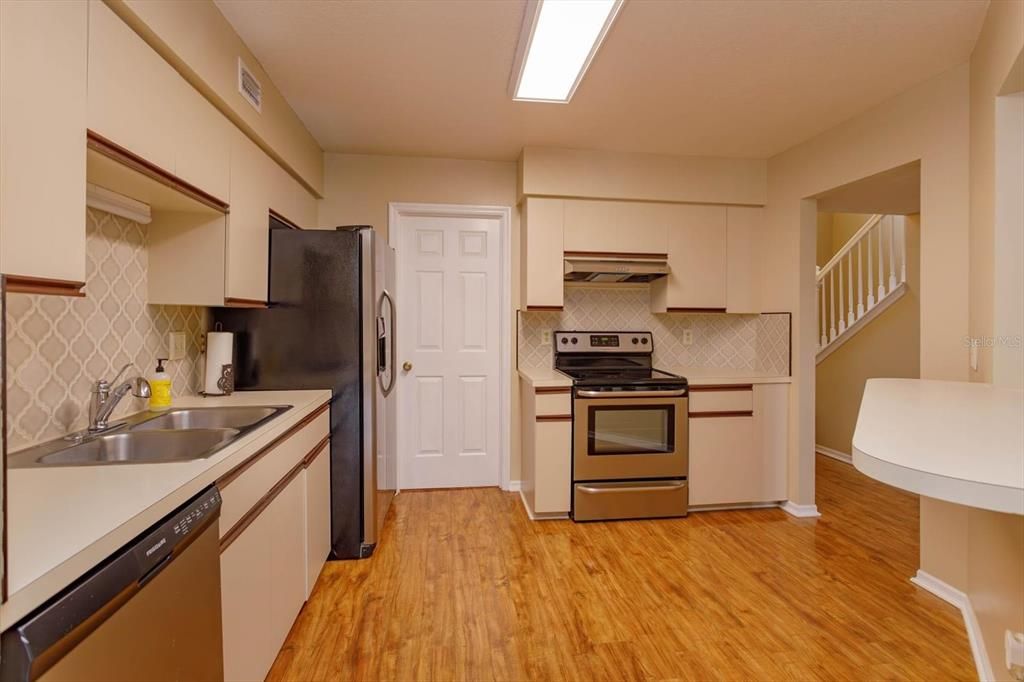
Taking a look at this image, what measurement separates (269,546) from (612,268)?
2.52 meters

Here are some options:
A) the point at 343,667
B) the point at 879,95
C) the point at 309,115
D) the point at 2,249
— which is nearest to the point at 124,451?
the point at 2,249

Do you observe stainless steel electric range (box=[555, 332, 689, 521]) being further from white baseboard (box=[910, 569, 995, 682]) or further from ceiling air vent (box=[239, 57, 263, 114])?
ceiling air vent (box=[239, 57, 263, 114])

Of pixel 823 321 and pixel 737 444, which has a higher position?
pixel 823 321

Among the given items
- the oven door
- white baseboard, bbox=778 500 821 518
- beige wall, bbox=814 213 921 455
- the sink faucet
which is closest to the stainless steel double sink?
the sink faucet

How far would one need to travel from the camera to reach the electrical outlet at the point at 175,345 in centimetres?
212

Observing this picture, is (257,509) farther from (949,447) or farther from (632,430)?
(632,430)

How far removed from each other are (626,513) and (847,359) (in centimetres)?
285

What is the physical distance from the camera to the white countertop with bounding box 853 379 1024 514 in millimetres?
713

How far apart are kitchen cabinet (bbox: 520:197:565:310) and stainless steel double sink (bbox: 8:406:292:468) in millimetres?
A: 1861

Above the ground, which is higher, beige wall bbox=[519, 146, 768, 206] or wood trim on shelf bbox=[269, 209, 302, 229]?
beige wall bbox=[519, 146, 768, 206]

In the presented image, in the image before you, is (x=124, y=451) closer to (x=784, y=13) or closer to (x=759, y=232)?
(x=784, y=13)

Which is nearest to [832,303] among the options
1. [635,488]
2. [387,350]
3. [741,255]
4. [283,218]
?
[741,255]

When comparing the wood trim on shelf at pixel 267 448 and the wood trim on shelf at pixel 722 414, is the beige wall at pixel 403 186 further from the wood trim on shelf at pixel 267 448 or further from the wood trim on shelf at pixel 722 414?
the wood trim on shelf at pixel 267 448

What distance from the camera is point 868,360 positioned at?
14.0 ft
